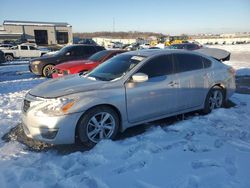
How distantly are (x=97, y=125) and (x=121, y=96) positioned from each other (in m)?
0.65

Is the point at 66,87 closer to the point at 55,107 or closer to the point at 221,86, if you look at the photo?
the point at 55,107

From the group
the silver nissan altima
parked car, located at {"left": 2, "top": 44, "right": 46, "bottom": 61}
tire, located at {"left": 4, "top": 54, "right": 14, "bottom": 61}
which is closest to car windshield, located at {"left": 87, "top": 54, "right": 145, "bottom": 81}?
the silver nissan altima

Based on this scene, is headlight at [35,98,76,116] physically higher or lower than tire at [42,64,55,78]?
higher

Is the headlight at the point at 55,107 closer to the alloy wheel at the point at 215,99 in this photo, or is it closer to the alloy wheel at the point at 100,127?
the alloy wheel at the point at 100,127

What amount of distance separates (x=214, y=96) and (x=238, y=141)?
1841 mm

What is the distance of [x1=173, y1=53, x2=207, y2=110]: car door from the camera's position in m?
5.51

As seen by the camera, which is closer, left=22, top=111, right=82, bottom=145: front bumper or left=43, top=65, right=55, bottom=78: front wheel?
left=22, top=111, right=82, bottom=145: front bumper

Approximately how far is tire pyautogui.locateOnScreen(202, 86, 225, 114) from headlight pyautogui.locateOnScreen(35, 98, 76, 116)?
10.7ft

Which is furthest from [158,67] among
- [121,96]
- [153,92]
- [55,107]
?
[55,107]

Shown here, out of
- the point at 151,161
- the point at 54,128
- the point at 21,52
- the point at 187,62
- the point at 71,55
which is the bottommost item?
the point at 151,161

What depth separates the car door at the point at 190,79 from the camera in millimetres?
5508

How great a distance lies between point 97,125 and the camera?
4527 millimetres

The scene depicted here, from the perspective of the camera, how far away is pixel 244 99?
7.51 m

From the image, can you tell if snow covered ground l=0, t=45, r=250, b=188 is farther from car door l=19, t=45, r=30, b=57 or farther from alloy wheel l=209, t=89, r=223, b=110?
car door l=19, t=45, r=30, b=57
